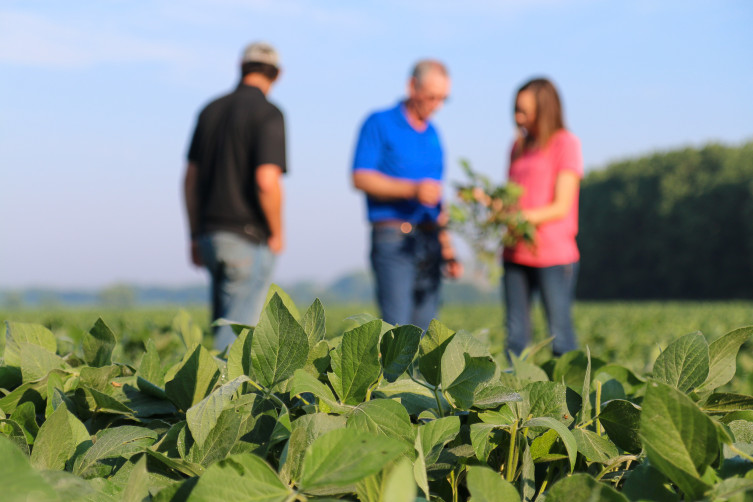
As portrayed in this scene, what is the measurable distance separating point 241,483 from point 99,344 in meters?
0.56

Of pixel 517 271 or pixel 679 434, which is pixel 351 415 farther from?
pixel 517 271

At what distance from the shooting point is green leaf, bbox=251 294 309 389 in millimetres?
784

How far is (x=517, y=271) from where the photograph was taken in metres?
4.44

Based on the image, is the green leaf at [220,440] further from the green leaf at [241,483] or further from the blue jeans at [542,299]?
the blue jeans at [542,299]

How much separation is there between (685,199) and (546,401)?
50807 mm

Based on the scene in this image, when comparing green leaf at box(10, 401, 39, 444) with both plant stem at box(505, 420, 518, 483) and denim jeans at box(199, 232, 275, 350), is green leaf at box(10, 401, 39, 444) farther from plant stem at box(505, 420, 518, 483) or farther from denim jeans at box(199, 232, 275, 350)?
denim jeans at box(199, 232, 275, 350)

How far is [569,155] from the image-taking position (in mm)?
4262

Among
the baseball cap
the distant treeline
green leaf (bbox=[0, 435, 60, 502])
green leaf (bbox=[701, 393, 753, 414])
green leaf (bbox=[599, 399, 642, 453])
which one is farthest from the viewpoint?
the distant treeline

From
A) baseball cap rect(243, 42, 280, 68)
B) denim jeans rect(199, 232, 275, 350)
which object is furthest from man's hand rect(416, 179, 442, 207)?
baseball cap rect(243, 42, 280, 68)

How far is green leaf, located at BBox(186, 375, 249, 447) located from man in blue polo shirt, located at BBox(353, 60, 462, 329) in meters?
3.50

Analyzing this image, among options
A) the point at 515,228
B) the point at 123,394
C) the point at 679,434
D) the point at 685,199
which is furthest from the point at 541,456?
the point at 685,199

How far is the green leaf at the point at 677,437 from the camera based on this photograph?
0.62 m

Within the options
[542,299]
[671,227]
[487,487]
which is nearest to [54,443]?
[487,487]

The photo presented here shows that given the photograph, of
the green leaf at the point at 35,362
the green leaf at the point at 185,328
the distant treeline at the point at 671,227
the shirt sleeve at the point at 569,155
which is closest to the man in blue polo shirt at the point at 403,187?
the shirt sleeve at the point at 569,155
